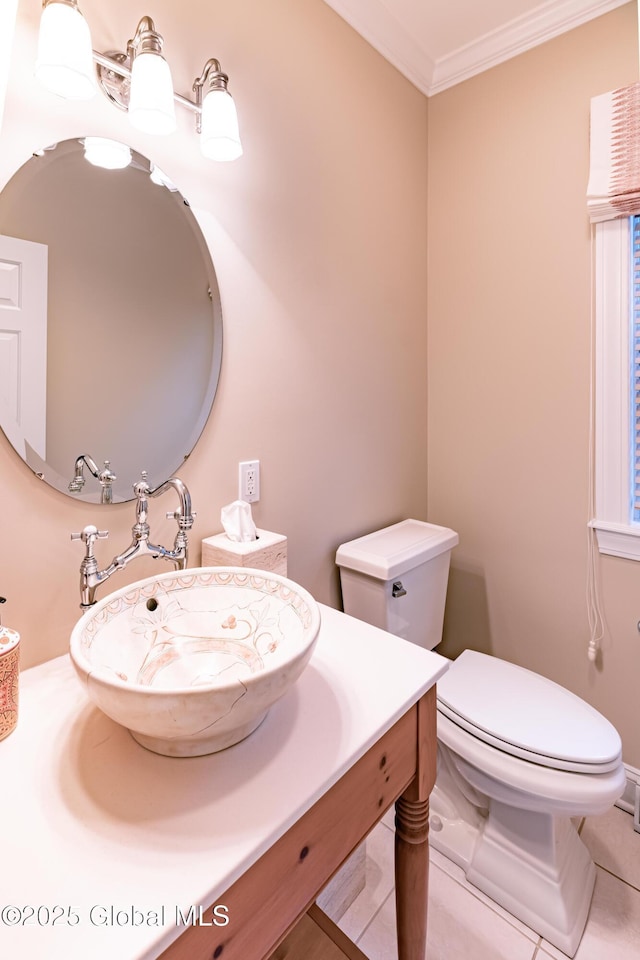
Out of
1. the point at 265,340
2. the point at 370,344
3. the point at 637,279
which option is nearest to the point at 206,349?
the point at 265,340

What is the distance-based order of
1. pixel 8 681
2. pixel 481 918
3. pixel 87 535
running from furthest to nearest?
1. pixel 481 918
2. pixel 87 535
3. pixel 8 681

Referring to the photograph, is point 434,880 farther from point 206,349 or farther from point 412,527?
point 206,349

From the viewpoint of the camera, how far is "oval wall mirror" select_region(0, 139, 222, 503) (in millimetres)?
830

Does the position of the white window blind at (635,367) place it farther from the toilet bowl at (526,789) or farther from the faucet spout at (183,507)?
the faucet spout at (183,507)

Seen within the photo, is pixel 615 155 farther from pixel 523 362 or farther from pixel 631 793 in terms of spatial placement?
pixel 631 793

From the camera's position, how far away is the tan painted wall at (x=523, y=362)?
1507 millimetres

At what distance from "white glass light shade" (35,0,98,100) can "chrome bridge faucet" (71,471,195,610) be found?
697 mm

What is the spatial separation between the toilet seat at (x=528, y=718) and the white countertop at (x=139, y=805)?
1.67 ft

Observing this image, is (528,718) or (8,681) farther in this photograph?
(528,718)

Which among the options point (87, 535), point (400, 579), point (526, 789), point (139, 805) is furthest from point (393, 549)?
point (139, 805)

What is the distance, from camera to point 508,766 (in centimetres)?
112

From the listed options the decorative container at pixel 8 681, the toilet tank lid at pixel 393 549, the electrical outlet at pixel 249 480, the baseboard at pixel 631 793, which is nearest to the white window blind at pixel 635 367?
the toilet tank lid at pixel 393 549

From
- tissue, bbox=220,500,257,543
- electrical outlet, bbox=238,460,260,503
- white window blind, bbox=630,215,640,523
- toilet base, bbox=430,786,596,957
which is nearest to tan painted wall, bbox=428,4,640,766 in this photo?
white window blind, bbox=630,215,640,523

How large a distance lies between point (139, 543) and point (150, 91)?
2.79 feet
